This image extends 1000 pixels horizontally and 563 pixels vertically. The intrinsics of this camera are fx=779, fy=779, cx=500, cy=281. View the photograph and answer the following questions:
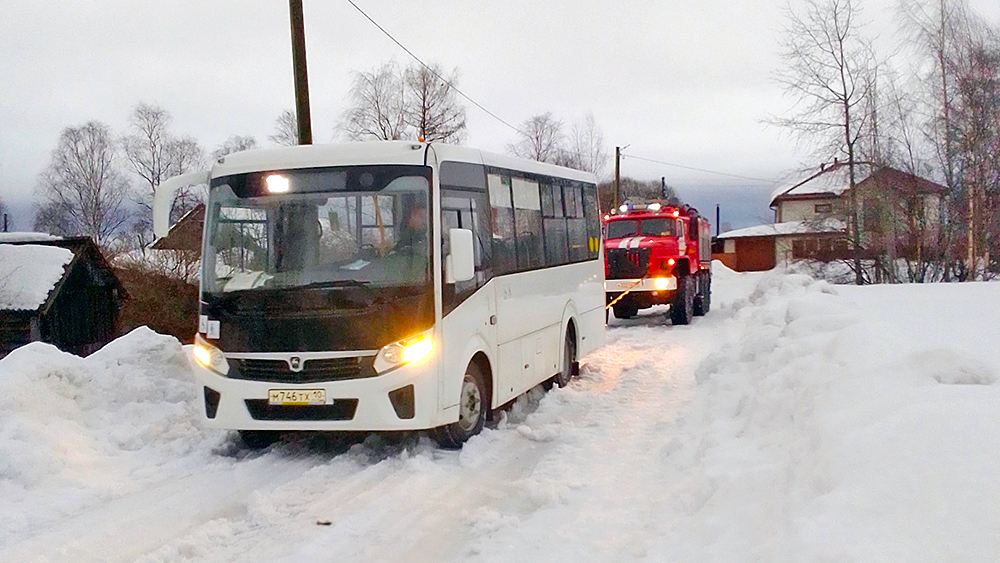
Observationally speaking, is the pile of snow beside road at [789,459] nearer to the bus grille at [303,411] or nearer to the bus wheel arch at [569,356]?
the bus wheel arch at [569,356]

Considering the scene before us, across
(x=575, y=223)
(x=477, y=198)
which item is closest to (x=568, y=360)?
(x=575, y=223)

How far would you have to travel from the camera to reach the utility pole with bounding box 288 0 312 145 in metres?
12.4

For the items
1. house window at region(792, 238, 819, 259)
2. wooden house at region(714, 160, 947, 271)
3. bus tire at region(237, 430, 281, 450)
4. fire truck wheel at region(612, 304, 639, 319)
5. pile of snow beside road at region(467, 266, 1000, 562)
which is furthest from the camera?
house window at region(792, 238, 819, 259)

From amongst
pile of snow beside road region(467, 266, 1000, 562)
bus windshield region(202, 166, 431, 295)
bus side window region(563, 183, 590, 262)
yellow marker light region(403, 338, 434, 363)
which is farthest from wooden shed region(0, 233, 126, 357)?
yellow marker light region(403, 338, 434, 363)

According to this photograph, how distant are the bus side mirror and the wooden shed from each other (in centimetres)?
2863

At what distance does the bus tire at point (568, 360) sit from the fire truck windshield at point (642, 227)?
8184mm

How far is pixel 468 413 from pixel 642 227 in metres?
12.2

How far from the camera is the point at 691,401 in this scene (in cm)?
899

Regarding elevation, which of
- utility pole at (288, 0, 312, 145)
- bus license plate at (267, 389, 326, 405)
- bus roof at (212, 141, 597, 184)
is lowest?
bus license plate at (267, 389, 326, 405)

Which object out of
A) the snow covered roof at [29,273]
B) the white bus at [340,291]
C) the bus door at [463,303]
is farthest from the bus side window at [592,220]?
the snow covered roof at [29,273]

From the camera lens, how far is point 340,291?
6738mm

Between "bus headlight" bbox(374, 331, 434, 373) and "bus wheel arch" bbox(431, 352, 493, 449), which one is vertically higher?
"bus headlight" bbox(374, 331, 434, 373)

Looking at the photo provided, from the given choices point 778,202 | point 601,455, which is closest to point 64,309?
point 601,455

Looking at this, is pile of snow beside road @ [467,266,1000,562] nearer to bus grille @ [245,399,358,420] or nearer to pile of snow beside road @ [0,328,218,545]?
bus grille @ [245,399,358,420]
